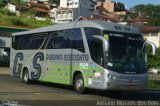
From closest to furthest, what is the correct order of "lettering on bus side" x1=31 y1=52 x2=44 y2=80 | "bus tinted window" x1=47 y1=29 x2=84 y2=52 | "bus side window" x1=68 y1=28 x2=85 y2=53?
"bus side window" x1=68 y1=28 x2=85 y2=53, "bus tinted window" x1=47 y1=29 x2=84 y2=52, "lettering on bus side" x1=31 y1=52 x2=44 y2=80

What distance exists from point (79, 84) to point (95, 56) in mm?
1779

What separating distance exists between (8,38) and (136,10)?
130m

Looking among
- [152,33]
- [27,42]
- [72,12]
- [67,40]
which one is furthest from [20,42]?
[72,12]

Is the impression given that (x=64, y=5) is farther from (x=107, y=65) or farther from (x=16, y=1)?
(x=107, y=65)

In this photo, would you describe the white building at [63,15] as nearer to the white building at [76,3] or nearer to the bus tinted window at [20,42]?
the white building at [76,3]

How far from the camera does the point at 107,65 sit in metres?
18.4

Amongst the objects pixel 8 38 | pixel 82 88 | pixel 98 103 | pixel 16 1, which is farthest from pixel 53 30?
pixel 16 1

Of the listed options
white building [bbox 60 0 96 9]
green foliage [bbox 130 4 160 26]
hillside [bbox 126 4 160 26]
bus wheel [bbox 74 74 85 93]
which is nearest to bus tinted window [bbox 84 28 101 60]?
bus wheel [bbox 74 74 85 93]

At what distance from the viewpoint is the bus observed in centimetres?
1844

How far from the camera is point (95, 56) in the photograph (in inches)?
754

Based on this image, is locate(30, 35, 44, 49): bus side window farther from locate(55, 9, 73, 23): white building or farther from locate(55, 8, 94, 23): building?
locate(55, 9, 73, 23): white building

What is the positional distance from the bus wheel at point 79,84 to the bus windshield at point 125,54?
2094 millimetres

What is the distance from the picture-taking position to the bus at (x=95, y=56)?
1844cm

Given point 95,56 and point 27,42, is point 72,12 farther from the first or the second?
point 95,56
